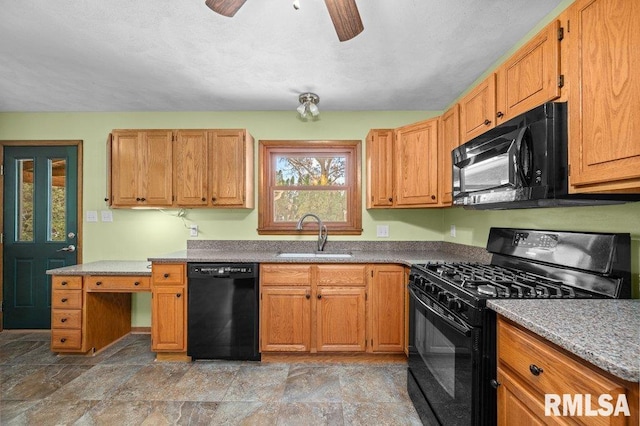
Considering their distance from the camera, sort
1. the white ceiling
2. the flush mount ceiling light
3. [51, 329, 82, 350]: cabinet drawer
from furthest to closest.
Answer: the flush mount ceiling light → [51, 329, 82, 350]: cabinet drawer → the white ceiling

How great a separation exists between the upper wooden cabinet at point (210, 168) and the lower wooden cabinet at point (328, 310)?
→ 854mm

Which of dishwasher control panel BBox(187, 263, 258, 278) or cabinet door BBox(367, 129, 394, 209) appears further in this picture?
cabinet door BBox(367, 129, 394, 209)

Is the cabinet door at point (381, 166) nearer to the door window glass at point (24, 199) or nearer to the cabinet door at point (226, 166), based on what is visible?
the cabinet door at point (226, 166)

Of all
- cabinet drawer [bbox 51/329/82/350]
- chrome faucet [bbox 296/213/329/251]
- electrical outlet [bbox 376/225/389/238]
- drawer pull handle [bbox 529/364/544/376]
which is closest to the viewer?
drawer pull handle [bbox 529/364/544/376]

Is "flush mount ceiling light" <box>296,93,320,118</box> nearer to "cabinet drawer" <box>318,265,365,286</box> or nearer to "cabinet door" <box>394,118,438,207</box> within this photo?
"cabinet door" <box>394,118,438,207</box>

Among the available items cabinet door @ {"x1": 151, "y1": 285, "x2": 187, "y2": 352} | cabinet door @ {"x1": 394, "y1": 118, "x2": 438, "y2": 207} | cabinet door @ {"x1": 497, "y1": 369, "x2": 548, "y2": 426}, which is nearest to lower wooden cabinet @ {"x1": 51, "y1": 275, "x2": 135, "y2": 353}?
cabinet door @ {"x1": 151, "y1": 285, "x2": 187, "y2": 352}

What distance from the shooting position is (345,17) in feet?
4.77

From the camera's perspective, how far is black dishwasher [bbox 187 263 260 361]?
241cm

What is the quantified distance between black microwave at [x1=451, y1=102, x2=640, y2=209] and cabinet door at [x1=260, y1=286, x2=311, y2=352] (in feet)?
5.30

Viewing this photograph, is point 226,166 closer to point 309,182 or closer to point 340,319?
point 309,182

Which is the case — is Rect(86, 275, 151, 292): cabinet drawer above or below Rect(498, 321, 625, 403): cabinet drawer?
below

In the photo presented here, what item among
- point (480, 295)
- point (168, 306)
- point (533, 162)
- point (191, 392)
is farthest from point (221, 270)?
point (533, 162)

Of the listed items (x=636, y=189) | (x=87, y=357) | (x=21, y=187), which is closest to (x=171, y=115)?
(x=21, y=187)

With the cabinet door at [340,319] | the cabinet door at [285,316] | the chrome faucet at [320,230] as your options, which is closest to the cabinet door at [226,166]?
the chrome faucet at [320,230]
